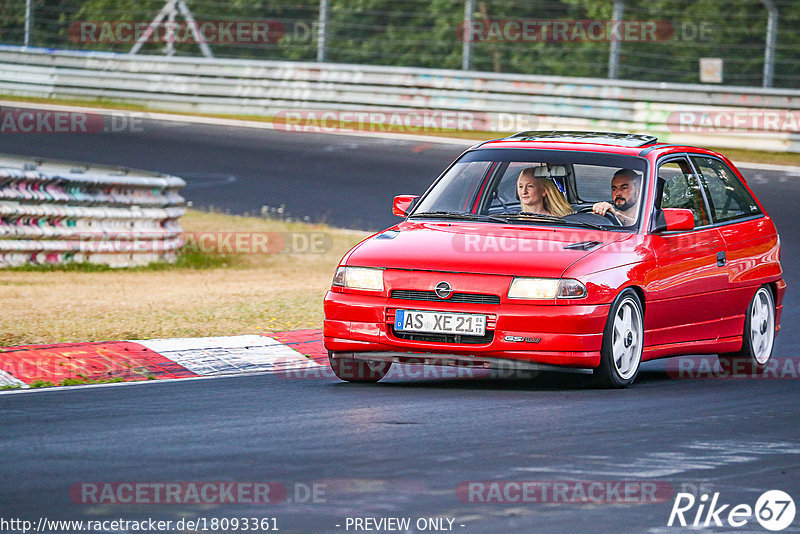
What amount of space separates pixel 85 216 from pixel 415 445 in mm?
9266

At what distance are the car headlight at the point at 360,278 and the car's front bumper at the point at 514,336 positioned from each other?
0.10 m

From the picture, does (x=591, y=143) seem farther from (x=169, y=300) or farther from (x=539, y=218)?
(x=169, y=300)

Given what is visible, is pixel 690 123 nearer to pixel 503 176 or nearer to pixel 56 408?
pixel 503 176

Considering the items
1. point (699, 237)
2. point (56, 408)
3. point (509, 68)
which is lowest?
point (56, 408)

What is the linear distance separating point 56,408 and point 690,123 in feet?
58.8

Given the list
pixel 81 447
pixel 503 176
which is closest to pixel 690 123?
pixel 503 176

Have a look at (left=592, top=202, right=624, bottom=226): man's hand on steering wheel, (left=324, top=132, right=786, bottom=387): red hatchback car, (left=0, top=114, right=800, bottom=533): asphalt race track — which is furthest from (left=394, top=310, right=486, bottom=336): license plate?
(left=592, top=202, right=624, bottom=226): man's hand on steering wheel

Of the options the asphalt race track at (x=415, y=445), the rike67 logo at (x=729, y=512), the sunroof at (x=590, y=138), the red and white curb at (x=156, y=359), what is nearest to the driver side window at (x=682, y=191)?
the sunroof at (x=590, y=138)

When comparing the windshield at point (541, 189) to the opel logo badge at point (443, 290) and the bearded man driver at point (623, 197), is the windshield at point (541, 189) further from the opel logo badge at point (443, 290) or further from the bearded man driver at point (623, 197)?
the opel logo badge at point (443, 290)

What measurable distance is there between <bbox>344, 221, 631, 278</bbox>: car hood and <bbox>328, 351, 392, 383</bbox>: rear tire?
725 millimetres

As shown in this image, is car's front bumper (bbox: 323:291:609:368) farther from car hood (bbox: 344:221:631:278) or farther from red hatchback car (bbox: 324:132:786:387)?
car hood (bbox: 344:221:631:278)

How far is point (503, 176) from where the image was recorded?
10.1 m

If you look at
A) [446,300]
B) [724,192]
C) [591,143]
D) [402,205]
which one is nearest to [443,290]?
[446,300]

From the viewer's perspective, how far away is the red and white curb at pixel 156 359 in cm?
916
